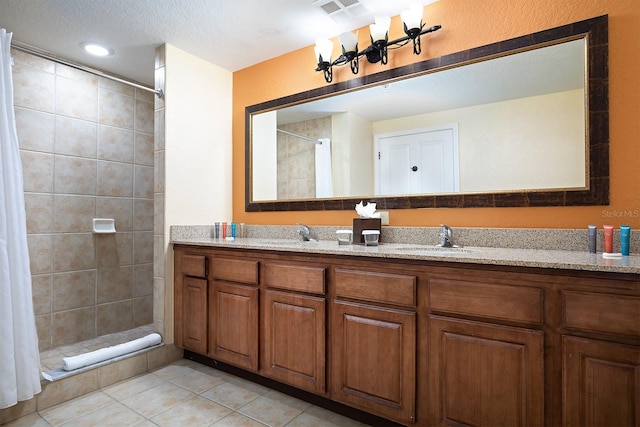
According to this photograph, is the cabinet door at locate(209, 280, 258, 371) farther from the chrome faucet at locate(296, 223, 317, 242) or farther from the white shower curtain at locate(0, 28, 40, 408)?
the white shower curtain at locate(0, 28, 40, 408)

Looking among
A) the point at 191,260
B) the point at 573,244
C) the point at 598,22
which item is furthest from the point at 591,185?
the point at 191,260

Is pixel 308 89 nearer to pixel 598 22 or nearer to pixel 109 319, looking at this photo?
pixel 598 22

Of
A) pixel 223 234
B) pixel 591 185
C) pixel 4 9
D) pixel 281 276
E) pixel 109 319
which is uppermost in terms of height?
pixel 4 9

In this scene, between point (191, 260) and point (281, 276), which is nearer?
point (281, 276)

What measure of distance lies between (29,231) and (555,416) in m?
3.27

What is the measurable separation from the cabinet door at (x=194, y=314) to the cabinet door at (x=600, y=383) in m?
1.98

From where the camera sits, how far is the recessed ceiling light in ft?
8.31

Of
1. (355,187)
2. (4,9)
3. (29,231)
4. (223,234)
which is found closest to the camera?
(4,9)

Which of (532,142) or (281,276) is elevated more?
(532,142)

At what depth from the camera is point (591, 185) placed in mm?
1627

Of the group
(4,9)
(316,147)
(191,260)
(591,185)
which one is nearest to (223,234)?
(191,260)

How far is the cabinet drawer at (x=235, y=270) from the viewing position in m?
2.06

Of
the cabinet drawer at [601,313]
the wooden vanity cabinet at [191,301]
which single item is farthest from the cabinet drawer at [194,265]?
the cabinet drawer at [601,313]

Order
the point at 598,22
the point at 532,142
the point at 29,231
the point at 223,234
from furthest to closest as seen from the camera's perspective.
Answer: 1. the point at 223,234
2. the point at 29,231
3. the point at 532,142
4. the point at 598,22
